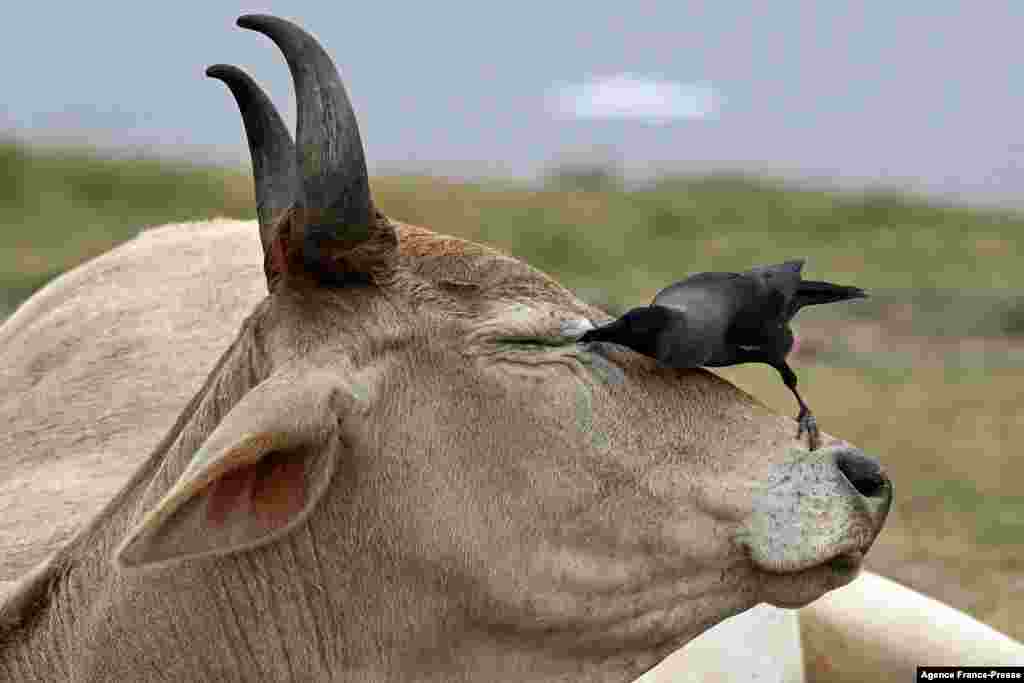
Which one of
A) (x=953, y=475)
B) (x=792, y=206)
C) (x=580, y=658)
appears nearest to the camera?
(x=580, y=658)

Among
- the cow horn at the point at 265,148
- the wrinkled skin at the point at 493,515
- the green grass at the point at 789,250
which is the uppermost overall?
the cow horn at the point at 265,148

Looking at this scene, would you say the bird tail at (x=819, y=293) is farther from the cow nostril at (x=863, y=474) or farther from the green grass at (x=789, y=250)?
the green grass at (x=789, y=250)

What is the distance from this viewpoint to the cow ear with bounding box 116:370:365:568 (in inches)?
92.2

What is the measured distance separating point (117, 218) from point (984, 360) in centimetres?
724

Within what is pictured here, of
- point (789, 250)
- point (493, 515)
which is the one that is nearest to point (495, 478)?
point (493, 515)

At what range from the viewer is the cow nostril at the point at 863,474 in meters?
2.57

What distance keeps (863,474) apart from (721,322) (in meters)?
0.33

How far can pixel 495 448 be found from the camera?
2.58m

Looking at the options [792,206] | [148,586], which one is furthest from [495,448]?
[792,206]

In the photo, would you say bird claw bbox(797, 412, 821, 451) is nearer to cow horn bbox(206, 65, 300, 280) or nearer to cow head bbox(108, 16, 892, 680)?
cow head bbox(108, 16, 892, 680)

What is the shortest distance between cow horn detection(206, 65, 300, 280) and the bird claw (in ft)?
3.08

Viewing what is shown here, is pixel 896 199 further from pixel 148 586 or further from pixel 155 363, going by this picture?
pixel 148 586

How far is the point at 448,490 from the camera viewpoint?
2.58m

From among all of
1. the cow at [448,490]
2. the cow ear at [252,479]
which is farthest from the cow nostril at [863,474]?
the cow ear at [252,479]
